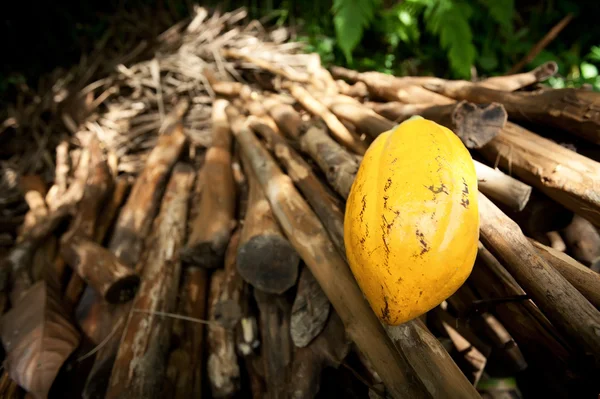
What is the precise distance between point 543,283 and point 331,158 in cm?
91

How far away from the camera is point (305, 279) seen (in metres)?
1.31

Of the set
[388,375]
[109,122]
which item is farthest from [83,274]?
[109,122]

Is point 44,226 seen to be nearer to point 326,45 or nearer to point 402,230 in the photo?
point 402,230

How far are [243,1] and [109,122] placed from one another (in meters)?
2.70

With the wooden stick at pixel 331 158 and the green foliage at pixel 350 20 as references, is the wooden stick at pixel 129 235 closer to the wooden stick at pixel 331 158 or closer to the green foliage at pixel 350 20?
the wooden stick at pixel 331 158

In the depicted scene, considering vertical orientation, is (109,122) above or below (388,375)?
above

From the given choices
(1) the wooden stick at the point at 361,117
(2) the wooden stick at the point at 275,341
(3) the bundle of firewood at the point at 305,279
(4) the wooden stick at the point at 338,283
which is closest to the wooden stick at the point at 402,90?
(3) the bundle of firewood at the point at 305,279

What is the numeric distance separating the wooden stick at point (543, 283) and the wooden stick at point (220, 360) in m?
1.04

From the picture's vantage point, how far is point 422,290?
821mm

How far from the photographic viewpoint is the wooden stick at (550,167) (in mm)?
1109

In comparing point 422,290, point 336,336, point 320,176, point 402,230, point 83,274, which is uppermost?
point 402,230

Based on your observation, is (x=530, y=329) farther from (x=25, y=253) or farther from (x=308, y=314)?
(x=25, y=253)

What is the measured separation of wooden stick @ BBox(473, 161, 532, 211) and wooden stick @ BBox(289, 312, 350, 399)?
2.39 feet

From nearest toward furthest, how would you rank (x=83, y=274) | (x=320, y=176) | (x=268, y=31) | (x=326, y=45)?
(x=83, y=274) → (x=320, y=176) → (x=326, y=45) → (x=268, y=31)
